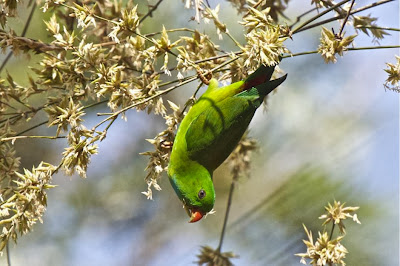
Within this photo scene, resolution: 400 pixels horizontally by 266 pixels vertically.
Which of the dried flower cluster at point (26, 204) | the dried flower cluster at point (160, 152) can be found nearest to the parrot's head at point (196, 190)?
the dried flower cluster at point (160, 152)

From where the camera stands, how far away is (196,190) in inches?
83.8

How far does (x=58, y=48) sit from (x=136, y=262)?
8.83ft

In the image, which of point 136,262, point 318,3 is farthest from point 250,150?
point 136,262

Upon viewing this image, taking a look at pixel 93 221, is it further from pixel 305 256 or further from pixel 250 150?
pixel 305 256

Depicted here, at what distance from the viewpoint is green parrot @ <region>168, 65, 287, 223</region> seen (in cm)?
202

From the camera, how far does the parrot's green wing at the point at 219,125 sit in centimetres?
203

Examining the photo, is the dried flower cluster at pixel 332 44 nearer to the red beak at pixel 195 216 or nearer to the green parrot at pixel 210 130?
the green parrot at pixel 210 130

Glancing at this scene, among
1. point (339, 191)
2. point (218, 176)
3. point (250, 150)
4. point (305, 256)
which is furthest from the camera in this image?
point (218, 176)

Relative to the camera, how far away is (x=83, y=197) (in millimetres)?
4270

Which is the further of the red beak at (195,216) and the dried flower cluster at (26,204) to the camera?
the red beak at (195,216)

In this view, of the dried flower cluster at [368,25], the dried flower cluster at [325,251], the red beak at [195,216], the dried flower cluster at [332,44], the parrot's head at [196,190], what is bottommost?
the dried flower cluster at [325,251]

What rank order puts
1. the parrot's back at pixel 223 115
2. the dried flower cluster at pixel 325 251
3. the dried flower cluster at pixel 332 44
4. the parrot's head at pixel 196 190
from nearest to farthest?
the dried flower cluster at pixel 332 44 < the dried flower cluster at pixel 325 251 < the parrot's back at pixel 223 115 < the parrot's head at pixel 196 190

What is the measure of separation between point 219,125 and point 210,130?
0.04 meters

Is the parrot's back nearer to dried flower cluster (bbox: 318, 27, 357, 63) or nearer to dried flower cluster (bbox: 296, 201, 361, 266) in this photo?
dried flower cluster (bbox: 318, 27, 357, 63)
